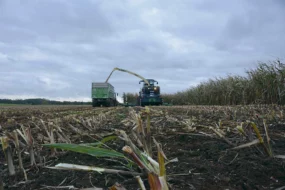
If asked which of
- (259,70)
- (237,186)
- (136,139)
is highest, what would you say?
(259,70)

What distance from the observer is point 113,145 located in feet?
8.77

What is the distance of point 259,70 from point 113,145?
Answer: 11.8 metres

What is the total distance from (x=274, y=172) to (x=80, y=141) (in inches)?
69.3

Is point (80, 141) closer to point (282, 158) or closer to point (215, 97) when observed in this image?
point (282, 158)

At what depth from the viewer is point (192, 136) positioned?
2961 mm

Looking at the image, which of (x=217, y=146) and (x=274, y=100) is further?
(x=274, y=100)

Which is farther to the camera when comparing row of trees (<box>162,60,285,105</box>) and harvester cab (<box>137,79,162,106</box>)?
harvester cab (<box>137,79,162,106</box>)

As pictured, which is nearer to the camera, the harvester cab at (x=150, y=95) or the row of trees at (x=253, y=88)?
the row of trees at (x=253, y=88)

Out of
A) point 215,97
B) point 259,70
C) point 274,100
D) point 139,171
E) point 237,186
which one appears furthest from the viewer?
point 215,97

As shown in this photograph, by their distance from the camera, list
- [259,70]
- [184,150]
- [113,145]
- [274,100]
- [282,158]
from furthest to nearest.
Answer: [259,70] < [274,100] < [113,145] < [184,150] < [282,158]

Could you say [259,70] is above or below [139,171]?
above

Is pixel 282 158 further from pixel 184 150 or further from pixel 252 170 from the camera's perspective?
pixel 184 150

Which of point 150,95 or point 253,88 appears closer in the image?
point 253,88

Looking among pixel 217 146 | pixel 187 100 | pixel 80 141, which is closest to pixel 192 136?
pixel 217 146
